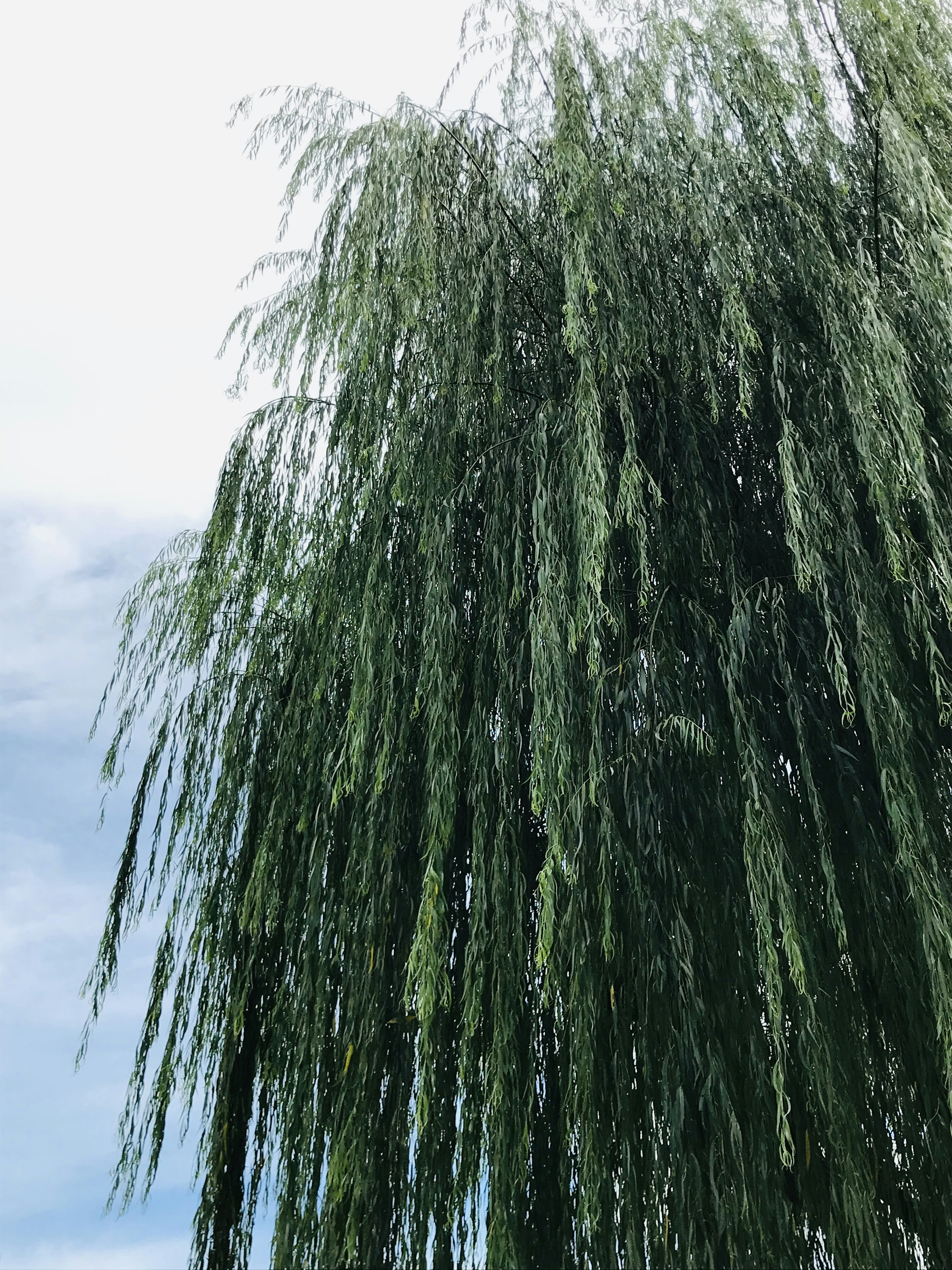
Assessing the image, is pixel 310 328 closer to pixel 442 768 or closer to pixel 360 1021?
pixel 442 768

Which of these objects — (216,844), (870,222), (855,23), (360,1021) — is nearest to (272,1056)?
(360,1021)

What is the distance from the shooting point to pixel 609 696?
7.75 feet

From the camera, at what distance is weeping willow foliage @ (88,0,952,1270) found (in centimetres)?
203

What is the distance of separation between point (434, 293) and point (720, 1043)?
213 cm

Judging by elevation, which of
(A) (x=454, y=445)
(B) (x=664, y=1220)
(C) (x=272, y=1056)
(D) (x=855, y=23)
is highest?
(D) (x=855, y=23)

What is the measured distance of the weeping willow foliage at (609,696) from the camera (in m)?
2.03

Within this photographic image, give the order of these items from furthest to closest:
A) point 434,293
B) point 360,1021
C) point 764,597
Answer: point 434,293 < point 764,597 < point 360,1021

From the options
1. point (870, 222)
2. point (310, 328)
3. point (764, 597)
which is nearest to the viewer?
point (764, 597)

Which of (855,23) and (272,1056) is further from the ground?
(855,23)

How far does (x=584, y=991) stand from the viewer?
2.01 metres

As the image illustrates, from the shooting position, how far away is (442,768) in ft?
7.46

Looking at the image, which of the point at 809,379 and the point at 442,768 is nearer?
the point at 442,768

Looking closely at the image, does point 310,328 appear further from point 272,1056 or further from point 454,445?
point 272,1056

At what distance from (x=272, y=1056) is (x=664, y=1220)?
1.04 m
